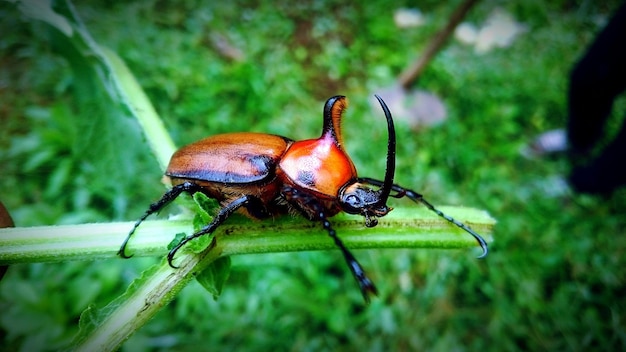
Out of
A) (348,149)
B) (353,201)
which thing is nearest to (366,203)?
(353,201)

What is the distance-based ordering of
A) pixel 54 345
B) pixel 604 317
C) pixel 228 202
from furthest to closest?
pixel 604 317 < pixel 54 345 < pixel 228 202

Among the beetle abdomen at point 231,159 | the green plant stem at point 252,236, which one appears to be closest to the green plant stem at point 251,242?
the green plant stem at point 252,236

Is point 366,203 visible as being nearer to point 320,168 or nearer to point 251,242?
point 320,168

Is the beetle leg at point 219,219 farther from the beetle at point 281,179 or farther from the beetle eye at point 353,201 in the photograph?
the beetle eye at point 353,201

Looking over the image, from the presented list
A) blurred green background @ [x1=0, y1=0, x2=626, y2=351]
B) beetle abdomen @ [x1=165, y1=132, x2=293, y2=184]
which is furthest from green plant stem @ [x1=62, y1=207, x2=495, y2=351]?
blurred green background @ [x1=0, y1=0, x2=626, y2=351]

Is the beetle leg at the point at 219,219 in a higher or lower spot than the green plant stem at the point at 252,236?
higher

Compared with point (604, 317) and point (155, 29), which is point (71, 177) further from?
point (604, 317)

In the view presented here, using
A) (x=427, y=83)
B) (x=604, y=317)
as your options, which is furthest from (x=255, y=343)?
(x=427, y=83)

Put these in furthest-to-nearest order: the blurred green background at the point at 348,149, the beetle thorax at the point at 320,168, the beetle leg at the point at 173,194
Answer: the blurred green background at the point at 348,149 < the beetle leg at the point at 173,194 < the beetle thorax at the point at 320,168
